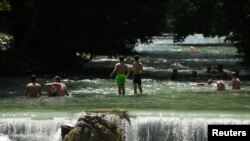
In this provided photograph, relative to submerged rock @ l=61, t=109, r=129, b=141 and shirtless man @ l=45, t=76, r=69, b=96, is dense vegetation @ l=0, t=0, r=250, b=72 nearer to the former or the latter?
shirtless man @ l=45, t=76, r=69, b=96

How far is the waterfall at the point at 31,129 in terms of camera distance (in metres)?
20.6

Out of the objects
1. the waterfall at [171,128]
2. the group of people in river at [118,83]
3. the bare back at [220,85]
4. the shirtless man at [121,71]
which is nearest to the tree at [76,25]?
the group of people in river at [118,83]

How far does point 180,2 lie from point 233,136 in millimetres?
72530

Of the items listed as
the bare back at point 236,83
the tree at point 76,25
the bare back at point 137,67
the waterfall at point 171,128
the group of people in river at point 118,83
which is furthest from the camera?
the tree at point 76,25

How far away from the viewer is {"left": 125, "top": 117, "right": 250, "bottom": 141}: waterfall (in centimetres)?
1998

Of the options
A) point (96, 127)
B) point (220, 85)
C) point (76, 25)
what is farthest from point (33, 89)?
point (76, 25)

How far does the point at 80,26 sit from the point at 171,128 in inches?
1027

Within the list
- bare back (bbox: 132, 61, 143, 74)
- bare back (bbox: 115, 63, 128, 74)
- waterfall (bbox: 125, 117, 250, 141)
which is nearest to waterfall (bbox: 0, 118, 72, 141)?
waterfall (bbox: 125, 117, 250, 141)

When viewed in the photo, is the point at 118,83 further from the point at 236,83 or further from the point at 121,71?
the point at 236,83

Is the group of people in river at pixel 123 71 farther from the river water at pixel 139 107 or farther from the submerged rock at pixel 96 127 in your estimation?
the submerged rock at pixel 96 127

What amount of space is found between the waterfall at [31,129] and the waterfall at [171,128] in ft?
6.28

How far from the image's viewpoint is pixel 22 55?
43406 mm

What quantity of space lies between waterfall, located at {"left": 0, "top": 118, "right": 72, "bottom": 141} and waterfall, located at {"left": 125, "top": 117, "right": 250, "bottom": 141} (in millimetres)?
1913

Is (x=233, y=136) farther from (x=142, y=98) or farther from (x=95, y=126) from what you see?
(x=142, y=98)
